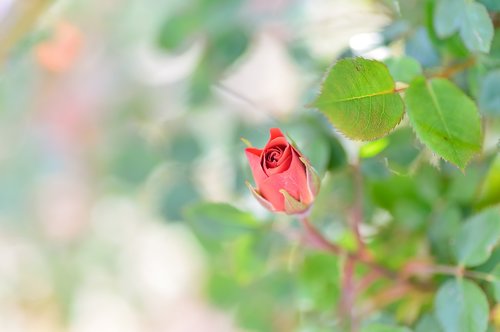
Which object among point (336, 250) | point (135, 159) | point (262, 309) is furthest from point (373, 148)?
point (135, 159)

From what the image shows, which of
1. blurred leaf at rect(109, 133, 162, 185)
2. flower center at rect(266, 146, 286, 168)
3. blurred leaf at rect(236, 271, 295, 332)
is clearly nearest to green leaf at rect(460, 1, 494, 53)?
flower center at rect(266, 146, 286, 168)

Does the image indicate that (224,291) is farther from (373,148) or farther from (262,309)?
(373,148)

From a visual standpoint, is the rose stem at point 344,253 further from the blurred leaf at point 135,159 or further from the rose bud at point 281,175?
the blurred leaf at point 135,159

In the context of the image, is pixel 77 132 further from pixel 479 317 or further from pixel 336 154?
pixel 479 317

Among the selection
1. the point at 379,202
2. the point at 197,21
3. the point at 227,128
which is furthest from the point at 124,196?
the point at 379,202

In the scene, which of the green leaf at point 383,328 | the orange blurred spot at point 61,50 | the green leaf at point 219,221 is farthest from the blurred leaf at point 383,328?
the orange blurred spot at point 61,50

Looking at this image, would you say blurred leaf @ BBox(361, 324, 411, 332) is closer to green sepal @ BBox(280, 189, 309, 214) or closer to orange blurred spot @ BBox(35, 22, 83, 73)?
green sepal @ BBox(280, 189, 309, 214)
